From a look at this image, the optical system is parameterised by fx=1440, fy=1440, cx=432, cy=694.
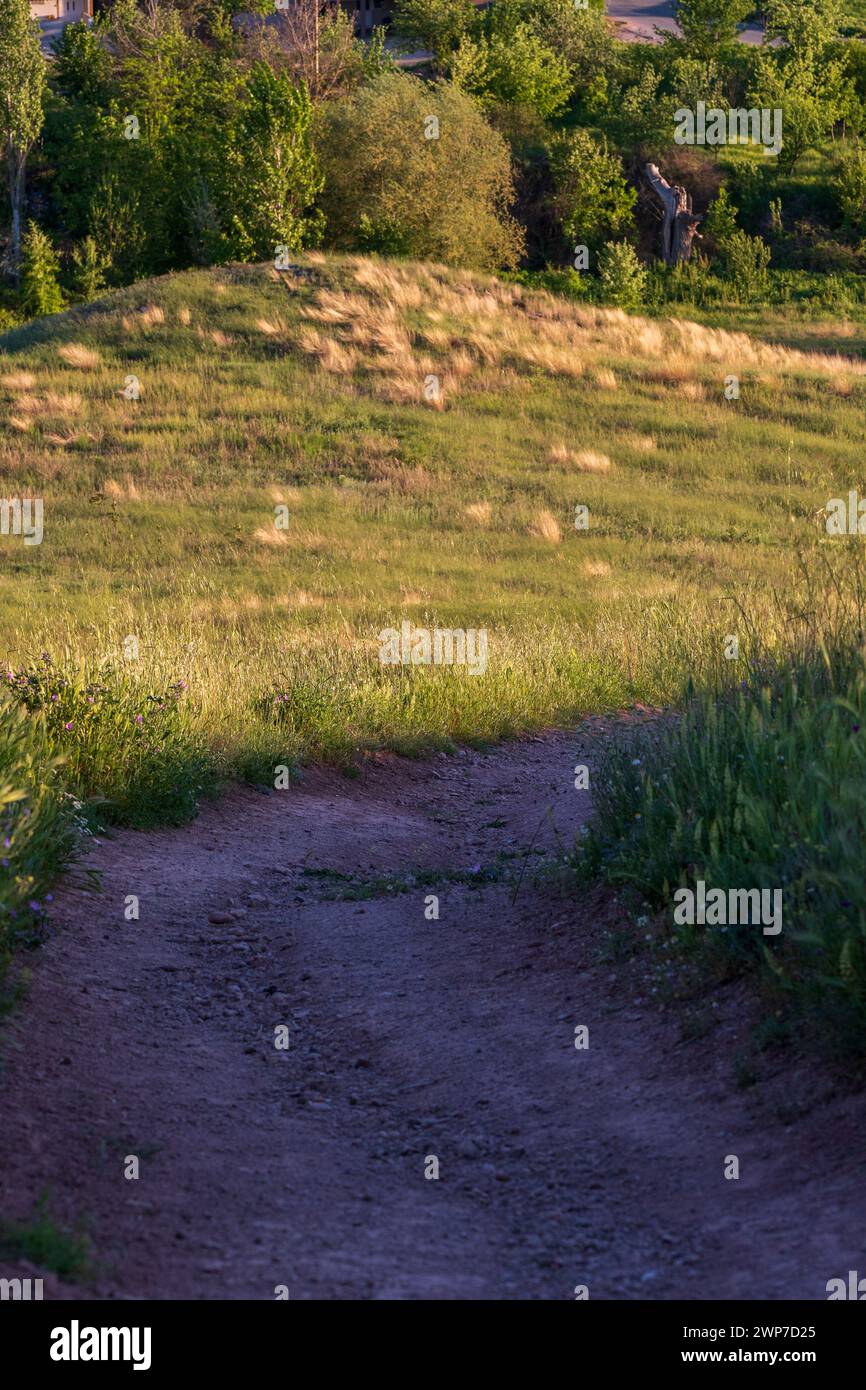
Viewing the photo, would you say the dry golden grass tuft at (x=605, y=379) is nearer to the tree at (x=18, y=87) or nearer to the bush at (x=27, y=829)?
the tree at (x=18, y=87)

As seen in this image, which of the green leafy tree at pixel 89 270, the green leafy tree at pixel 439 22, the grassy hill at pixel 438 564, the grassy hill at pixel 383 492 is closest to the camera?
the grassy hill at pixel 438 564

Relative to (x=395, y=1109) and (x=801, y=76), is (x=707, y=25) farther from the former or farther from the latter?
(x=395, y=1109)

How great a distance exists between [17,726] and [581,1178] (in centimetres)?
370

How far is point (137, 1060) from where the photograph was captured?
4.92m

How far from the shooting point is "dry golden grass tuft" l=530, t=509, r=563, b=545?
2386 cm

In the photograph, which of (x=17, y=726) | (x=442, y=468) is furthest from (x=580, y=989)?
(x=442, y=468)

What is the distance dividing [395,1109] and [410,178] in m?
45.2

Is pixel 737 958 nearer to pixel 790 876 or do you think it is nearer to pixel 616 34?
pixel 790 876

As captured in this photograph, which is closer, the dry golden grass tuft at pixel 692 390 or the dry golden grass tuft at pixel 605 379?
the dry golden grass tuft at pixel 692 390

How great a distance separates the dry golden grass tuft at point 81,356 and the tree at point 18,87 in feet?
65.4

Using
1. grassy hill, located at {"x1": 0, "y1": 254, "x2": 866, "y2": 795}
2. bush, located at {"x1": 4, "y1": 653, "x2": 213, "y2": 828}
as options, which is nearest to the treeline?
grassy hill, located at {"x1": 0, "y1": 254, "x2": 866, "y2": 795}

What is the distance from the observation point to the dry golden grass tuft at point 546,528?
2386 centimetres

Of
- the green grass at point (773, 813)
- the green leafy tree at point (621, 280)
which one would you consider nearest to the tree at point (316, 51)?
the green leafy tree at point (621, 280)

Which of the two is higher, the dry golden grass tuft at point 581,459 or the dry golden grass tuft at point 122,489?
the dry golden grass tuft at point 581,459
